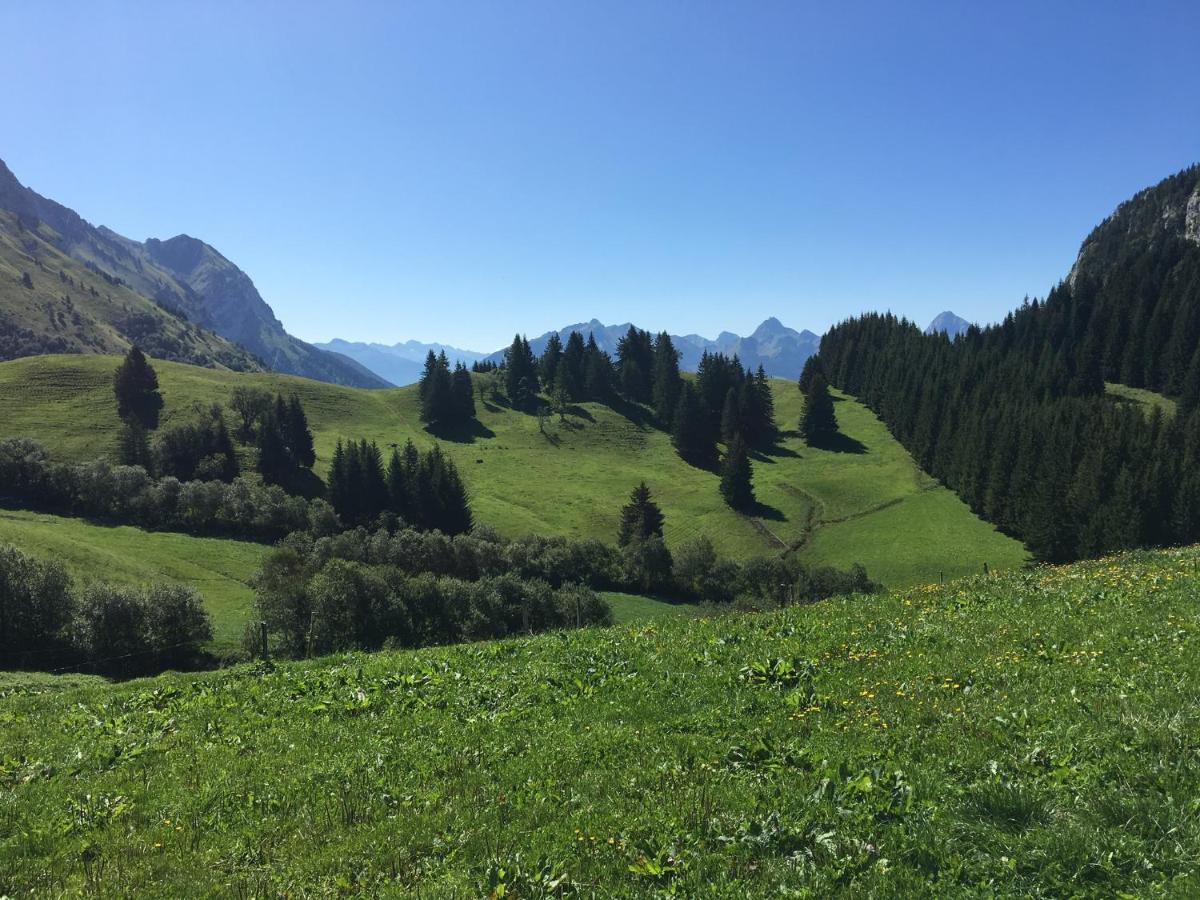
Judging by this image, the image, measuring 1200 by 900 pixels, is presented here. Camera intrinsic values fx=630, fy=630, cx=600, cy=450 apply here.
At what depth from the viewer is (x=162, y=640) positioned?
55406 mm

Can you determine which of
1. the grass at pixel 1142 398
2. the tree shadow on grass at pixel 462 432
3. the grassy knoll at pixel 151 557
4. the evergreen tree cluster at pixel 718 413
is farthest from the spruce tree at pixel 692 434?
the grassy knoll at pixel 151 557

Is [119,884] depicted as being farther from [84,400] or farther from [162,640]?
[84,400]

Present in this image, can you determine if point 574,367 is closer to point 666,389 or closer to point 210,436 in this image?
point 666,389

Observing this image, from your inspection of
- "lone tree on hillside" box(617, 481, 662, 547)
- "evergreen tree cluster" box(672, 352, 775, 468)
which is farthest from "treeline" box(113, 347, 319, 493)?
"evergreen tree cluster" box(672, 352, 775, 468)

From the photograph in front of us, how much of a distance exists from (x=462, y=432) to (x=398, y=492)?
49277 millimetres

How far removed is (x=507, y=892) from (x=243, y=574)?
8829 cm

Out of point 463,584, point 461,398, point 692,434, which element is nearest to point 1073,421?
point 692,434

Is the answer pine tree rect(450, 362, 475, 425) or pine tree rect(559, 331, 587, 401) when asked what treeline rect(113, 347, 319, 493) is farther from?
pine tree rect(559, 331, 587, 401)

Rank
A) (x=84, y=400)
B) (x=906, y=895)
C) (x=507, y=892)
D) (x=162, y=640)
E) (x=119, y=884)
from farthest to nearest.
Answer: (x=84, y=400) < (x=162, y=640) < (x=119, y=884) < (x=507, y=892) < (x=906, y=895)

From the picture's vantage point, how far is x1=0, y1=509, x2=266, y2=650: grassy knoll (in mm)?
67375

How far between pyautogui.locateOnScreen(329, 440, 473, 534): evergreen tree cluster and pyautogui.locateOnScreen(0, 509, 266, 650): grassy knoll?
22839 millimetres

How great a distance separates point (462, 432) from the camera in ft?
543

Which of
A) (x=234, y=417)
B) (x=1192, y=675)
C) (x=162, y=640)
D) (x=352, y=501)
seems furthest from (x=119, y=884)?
(x=234, y=417)

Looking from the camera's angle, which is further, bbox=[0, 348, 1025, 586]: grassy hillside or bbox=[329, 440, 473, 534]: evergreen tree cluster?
bbox=[329, 440, 473, 534]: evergreen tree cluster
